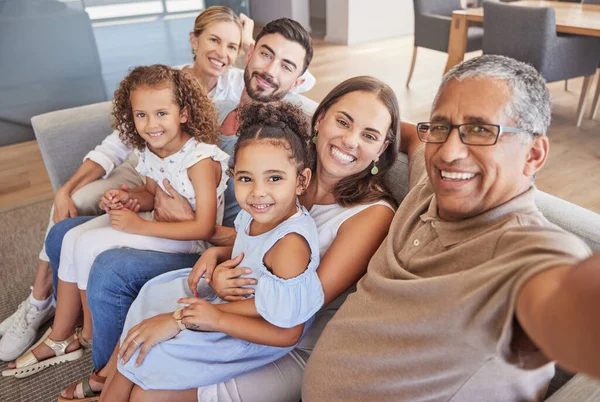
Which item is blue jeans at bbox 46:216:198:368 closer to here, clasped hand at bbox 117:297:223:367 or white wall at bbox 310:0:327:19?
clasped hand at bbox 117:297:223:367

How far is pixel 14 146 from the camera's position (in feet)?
12.0

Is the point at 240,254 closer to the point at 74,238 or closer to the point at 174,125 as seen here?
the point at 174,125

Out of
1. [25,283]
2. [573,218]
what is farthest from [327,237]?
[25,283]

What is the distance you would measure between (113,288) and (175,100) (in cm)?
63

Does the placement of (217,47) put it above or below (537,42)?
above

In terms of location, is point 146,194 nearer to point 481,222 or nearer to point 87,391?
point 87,391

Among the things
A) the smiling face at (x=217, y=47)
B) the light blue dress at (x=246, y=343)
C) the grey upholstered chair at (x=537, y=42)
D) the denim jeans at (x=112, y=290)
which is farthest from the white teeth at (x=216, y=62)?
the grey upholstered chair at (x=537, y=42)

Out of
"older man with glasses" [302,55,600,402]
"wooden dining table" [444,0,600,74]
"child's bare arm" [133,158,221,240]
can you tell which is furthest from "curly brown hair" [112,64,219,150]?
"wooden dining table" [444,0,600,74]

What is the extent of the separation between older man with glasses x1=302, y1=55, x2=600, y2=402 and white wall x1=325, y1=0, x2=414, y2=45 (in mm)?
5555

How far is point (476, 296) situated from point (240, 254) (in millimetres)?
669

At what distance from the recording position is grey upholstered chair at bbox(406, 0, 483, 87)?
403cm

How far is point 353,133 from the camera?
1177mm

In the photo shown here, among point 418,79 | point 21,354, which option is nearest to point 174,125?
point 21,354

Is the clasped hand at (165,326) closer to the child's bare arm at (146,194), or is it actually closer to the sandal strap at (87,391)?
the sandal strap at (87,391)
